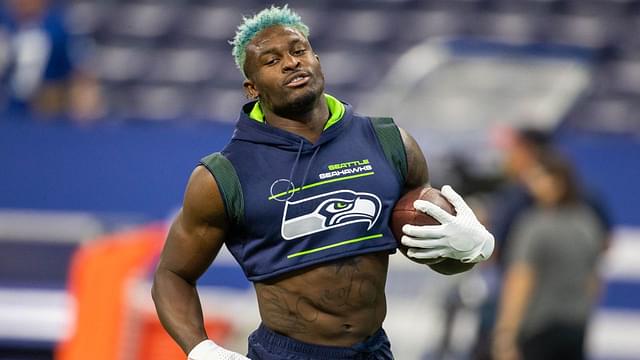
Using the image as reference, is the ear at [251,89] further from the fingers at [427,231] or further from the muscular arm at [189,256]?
the fingers at [427,231]

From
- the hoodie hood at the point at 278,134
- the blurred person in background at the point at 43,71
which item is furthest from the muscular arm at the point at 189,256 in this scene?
the blurred person in background at the point at 43,71

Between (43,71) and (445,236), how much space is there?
562 centimetres

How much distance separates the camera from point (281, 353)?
413 centimetres

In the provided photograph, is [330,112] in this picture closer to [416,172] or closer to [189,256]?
[416,172]

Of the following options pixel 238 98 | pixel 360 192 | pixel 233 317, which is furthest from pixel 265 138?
pixel 238 98

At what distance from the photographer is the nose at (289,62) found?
4117 millimetres

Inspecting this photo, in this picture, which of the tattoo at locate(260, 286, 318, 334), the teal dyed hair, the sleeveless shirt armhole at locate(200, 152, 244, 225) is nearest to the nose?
the teal dyed hair

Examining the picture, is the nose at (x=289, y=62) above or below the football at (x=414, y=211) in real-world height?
above

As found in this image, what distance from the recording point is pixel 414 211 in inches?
161

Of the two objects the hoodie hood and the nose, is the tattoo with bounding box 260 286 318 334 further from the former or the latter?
the nose

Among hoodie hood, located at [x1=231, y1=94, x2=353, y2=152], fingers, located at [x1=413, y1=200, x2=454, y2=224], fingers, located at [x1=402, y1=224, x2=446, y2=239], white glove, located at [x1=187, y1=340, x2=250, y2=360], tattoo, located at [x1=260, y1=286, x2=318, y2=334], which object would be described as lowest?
white glove, located at [x1=187, y1=340, x2=250, y2=360]

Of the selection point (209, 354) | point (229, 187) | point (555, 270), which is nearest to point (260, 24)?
point (229, 187)

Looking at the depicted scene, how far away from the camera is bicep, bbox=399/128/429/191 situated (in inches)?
169

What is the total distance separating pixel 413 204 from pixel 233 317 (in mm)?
3882
